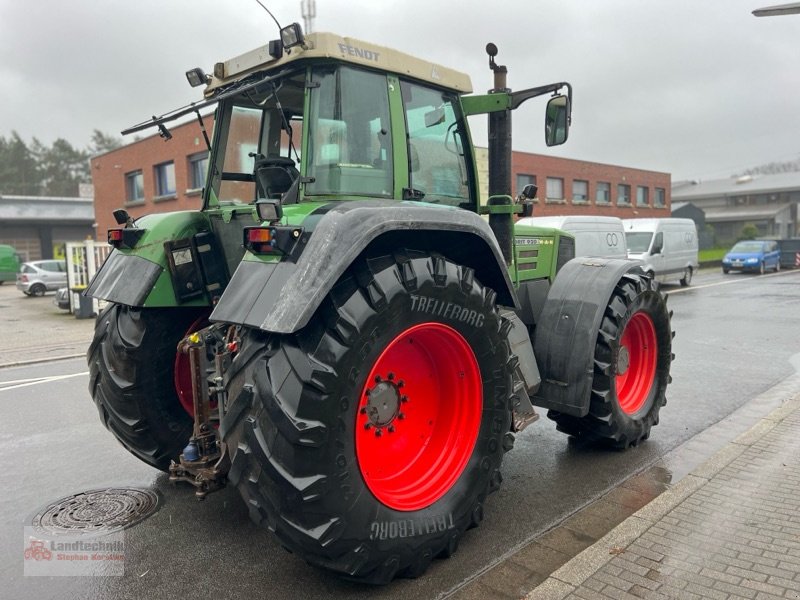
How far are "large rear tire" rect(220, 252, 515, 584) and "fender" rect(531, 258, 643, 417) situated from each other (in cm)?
103

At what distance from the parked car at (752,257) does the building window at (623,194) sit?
13.5m

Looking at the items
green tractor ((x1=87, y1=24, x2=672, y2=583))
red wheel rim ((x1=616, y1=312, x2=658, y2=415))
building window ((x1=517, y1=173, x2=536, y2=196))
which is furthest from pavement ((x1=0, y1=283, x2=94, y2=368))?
building window ((x1=517, y1=173, x2=536, y2=196))

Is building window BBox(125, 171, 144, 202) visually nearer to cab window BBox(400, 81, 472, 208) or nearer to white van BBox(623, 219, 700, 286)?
white van BBox(623, 219, 700, 286)

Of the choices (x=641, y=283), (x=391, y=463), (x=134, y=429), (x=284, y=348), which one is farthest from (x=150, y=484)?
(x=641, y=283)

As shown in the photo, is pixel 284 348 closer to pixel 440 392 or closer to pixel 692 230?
pixel 440 392

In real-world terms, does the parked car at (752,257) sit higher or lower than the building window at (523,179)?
lower

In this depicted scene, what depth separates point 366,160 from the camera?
3.47 meters

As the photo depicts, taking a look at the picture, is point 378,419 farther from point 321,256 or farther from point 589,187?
point 589,187

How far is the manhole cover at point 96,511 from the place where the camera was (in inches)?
147

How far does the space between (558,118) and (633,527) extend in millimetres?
2583

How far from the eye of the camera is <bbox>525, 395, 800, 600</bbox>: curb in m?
2.95

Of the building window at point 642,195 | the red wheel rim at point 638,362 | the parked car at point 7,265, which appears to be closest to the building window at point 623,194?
the building window at point 642,195

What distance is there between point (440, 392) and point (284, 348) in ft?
3.85

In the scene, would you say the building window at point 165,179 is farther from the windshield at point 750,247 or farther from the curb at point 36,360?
the windshield at point 750,247
